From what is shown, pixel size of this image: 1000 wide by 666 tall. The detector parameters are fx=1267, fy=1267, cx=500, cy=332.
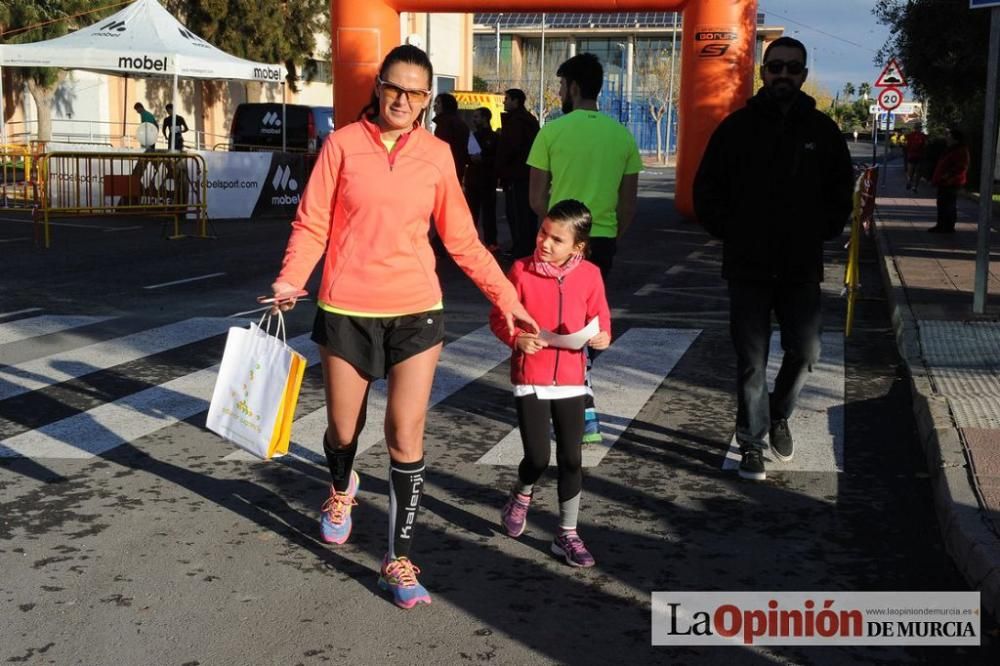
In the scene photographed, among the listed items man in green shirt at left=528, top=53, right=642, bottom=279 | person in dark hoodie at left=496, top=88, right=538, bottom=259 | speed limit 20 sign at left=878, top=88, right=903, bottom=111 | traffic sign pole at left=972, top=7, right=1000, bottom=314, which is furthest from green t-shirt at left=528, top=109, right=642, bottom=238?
speed limit 20 sign at left=878, top=88, right=903, bottom=111

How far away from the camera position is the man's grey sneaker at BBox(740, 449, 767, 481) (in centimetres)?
599

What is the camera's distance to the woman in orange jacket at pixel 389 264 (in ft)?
14.5

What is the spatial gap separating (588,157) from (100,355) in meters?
4.23

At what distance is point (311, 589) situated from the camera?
4520 millimetres

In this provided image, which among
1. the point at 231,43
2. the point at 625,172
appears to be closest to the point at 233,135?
the point at 231,43

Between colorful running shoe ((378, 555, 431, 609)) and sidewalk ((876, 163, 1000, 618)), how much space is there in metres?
1.96

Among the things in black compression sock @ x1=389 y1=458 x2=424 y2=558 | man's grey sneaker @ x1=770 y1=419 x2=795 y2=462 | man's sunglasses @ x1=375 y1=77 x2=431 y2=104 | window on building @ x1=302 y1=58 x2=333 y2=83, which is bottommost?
man's grey sneaker @ x1=770 y1=419 x2=795 y2=462

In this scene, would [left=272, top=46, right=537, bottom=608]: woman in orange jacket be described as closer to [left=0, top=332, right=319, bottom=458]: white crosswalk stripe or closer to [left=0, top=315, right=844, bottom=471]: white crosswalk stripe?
[left=0, top=315, right=844, bottom=471]: white crosswalk stripe

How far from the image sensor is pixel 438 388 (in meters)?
8.07

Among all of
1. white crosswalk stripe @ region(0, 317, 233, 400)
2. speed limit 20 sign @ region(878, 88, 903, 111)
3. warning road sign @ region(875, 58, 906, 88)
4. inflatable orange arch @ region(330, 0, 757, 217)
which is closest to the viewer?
white crosswalk stripe @ region(0, 317, 233, 400)

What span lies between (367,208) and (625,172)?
8.45 feet

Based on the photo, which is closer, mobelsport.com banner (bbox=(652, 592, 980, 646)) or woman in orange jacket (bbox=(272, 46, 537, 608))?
mobelsport.com banner (bbox=(652, 592, 980, 646))

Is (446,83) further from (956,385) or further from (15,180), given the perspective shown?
(956,385)

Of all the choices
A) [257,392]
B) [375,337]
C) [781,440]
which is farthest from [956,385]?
[257,392]
